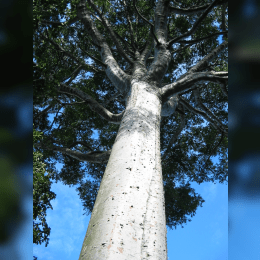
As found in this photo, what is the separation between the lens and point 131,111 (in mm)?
3537

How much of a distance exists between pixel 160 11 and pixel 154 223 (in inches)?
258

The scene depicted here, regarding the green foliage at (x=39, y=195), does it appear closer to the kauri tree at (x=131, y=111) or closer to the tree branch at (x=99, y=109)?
the kauri tree at (x=131, y=111)

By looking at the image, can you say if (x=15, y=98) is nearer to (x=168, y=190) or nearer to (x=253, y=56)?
(x=253, y=56)

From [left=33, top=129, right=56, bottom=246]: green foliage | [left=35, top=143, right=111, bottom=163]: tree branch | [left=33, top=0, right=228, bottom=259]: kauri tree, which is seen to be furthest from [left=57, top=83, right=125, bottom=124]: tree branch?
[left=33, top=129, right=56, bottom=246]: green foliage

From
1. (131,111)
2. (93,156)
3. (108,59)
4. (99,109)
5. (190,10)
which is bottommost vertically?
(131,111)

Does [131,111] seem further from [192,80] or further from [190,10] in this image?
[190,10]

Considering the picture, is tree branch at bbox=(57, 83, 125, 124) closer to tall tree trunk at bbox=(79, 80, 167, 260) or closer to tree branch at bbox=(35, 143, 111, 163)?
tree branch at bbox=(35, 143, 111, 163)

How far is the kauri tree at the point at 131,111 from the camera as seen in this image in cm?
198

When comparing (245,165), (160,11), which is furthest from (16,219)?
(160,11)

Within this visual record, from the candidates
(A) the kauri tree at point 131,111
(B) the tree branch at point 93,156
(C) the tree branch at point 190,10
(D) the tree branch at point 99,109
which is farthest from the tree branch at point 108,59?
(C) the tree branch at point 190,10

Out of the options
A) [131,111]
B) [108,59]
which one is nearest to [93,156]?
[108,59]

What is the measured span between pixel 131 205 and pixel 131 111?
1788 mm

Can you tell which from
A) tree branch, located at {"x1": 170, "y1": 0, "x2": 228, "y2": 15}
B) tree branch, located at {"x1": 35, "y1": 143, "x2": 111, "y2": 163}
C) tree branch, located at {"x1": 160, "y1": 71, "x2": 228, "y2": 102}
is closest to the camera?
tree branch, located at {"x1": 160, "y1": 71, "x2": 228, "y2": 102}

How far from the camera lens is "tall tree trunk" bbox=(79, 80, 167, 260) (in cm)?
165
